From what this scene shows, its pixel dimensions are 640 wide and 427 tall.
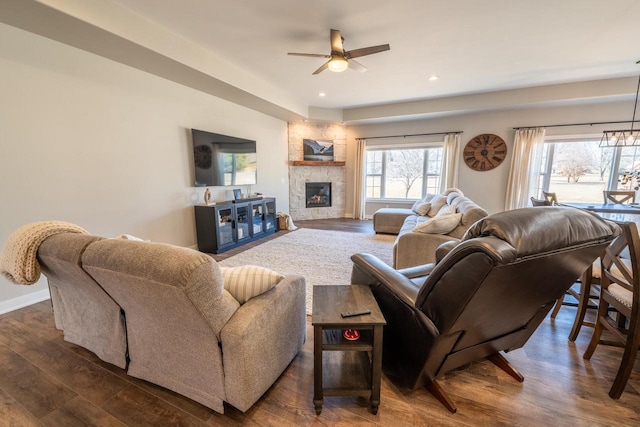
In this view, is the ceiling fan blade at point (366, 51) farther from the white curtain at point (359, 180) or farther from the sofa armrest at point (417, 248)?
the white curtain at point (359, 180)

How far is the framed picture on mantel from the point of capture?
6387mm

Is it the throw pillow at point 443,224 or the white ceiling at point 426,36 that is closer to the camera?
the white ceiling at point 426,36

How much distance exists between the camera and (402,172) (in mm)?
6539

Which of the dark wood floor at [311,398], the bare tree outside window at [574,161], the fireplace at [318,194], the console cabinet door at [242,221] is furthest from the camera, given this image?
the fireplace at [318,194]

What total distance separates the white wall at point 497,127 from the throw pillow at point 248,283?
5.78 metres

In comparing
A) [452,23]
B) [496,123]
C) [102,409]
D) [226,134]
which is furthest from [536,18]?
[102,409]

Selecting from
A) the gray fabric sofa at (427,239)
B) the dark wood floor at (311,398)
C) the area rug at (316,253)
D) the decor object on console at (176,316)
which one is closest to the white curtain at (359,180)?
the area rug at (316,253)

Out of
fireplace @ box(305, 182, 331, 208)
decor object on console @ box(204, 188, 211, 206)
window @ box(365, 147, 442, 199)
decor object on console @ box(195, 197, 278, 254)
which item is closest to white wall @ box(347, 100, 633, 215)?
window @ box(365, 147, 442, 199)

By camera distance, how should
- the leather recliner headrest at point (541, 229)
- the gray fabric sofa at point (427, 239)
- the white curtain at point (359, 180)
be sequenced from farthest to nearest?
1. the white curtain at point (359, 180)
2. the gray fabric sofa at point (427, 239)
3. the leather recliner headrest at point (541, 229)

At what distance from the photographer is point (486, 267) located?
82cm

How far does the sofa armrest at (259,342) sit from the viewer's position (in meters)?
1.16

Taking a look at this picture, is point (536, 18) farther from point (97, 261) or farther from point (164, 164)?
point (164, 164)

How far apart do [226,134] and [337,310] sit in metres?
4.16

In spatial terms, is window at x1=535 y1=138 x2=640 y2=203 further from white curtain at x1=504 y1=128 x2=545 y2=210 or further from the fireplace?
the fireplace
